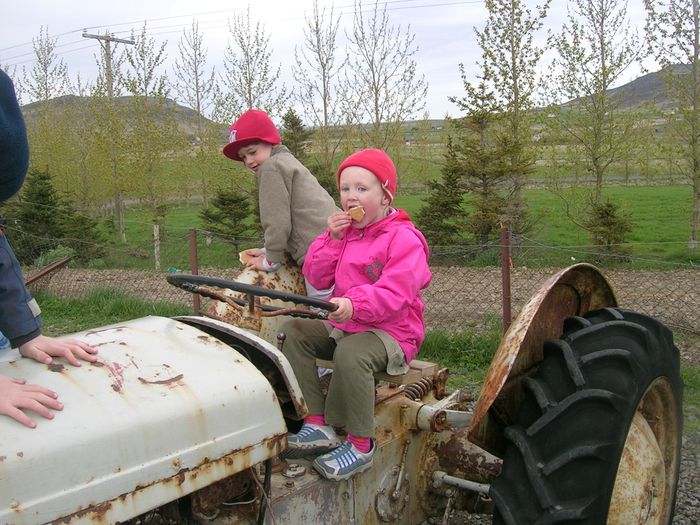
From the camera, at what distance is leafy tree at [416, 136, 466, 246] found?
571 inches

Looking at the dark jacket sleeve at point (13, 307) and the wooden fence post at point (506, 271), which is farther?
the wooden fence post at point (506, 271)

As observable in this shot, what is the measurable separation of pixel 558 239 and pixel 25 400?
16.2m

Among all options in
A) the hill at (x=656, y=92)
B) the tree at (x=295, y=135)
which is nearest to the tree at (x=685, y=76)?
the hill at (x=656, y=92)

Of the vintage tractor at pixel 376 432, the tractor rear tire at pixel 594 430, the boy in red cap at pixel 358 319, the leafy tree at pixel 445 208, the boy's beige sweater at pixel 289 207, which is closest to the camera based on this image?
the vintage tractor at pixel 376 432

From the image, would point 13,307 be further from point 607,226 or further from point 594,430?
point 607,226

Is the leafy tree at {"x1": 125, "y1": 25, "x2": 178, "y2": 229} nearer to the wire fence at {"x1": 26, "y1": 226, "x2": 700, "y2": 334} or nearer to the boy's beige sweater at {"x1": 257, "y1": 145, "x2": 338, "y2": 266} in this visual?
the wire fence at {"x1": 26, "y1": 226, "x2": 700, "y2": 334}

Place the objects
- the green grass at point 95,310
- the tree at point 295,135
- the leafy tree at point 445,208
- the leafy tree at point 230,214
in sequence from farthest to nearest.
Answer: the leafy tree at point 230,214 → the tree at point 295,135 → the leafy tree at point 445,208 → the green grass at point 95,310

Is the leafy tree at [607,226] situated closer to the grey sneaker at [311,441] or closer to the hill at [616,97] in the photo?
the hill at [616,97]

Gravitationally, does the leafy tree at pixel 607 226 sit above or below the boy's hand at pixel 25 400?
below

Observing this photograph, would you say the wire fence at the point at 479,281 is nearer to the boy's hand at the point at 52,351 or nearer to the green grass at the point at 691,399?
the green grass at the point at 691,399

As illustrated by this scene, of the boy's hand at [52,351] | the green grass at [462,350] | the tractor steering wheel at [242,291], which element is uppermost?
the tractor steering wheel at [242,291]

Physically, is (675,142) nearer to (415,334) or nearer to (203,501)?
(415,334)

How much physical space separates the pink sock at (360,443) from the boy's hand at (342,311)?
0.46 meters

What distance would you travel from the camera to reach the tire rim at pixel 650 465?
8.54 ft
